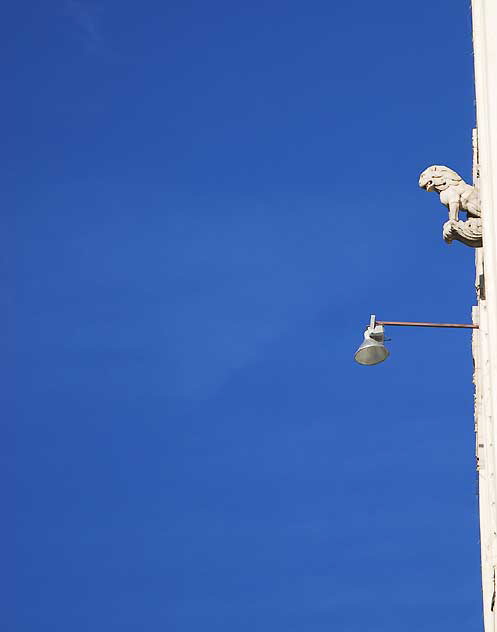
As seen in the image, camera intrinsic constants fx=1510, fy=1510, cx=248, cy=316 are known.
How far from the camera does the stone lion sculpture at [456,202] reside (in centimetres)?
2934

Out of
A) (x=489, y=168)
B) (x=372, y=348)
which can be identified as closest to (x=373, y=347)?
(x=372, y=348)

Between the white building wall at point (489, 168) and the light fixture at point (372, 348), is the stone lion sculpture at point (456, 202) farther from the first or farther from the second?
the light fixture at point (372, 348)

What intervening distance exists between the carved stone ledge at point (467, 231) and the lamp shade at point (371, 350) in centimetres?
408

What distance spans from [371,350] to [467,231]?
15.2ft

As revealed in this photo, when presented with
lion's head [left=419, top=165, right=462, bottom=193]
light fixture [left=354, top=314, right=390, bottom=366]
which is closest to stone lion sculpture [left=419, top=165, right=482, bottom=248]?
lion's head [left=419, top=165, right=462, bottom=193]

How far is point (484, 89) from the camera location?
2784 cm

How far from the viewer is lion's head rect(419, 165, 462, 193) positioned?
100 ft

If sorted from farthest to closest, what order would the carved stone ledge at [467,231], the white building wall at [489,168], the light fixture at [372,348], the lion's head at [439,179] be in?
the light fixture at [372,348], the lion's head at [439,179], the carved stone ledge at [467,231], the white building wall at [489,168]

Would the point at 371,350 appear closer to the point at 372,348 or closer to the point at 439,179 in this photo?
the point at 372,348

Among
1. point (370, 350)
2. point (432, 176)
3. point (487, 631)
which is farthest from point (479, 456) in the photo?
point (432, 176)

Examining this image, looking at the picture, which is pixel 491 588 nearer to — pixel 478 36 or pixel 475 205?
pixel 475 205

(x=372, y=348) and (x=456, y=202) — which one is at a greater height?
(x=456, y=202)

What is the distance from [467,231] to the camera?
96.1ft

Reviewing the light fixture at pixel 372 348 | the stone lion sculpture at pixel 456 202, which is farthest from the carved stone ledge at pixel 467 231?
the light fixture at pixel 372 348
